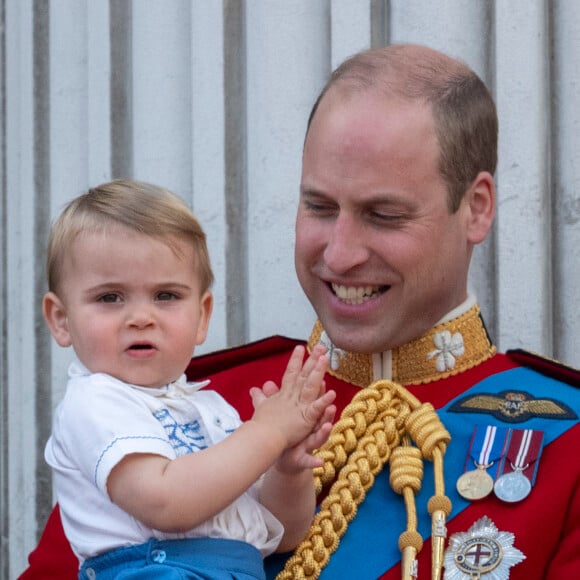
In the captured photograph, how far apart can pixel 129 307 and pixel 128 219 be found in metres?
0.13

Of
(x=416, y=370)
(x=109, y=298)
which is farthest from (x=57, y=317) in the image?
(x=416, y=370)

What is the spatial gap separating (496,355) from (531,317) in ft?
1.58

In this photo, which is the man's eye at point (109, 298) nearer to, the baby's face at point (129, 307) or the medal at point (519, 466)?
the baby's face at point (129, 307)

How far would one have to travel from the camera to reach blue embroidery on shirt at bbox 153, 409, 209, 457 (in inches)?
78.9

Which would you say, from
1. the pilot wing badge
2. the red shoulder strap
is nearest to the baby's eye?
the pilot wing badge

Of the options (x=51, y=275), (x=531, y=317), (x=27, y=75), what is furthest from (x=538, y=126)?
(x=27, y=75)

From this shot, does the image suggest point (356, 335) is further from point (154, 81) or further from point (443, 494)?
point (154, 81)

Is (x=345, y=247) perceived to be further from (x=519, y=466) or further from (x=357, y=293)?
(x=519, y=466)

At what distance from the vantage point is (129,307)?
2.03 meters

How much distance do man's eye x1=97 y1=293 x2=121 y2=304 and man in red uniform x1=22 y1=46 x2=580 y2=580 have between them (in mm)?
420

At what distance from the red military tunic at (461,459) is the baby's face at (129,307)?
17.5 inches

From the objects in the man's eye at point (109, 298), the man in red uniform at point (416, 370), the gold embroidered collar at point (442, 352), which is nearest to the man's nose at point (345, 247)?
the man in red uniform at point (416, 370)

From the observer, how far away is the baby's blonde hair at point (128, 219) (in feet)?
6.71

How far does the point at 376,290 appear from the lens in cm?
238
